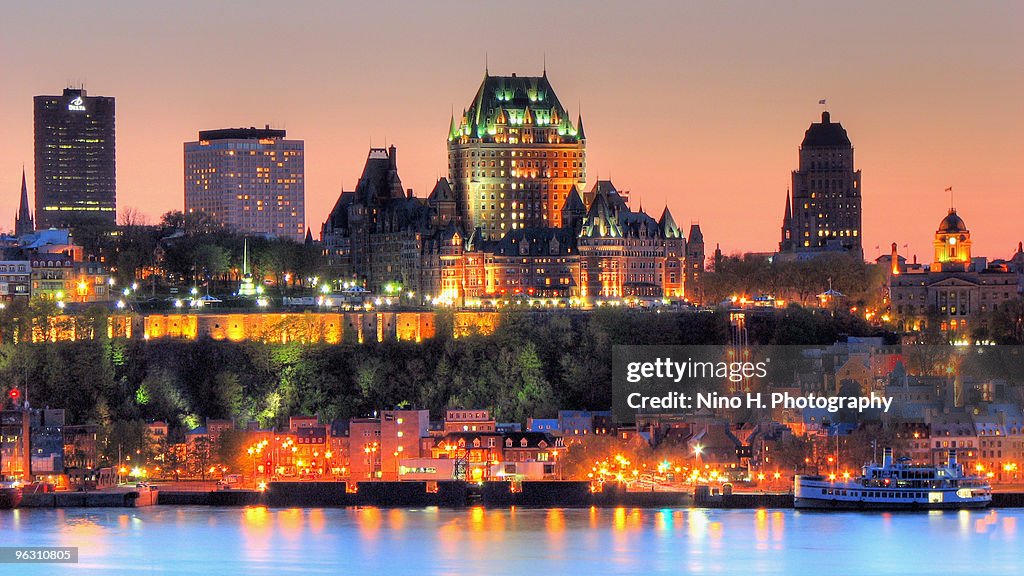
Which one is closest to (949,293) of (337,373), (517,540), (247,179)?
(337,373)

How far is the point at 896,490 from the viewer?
85.3 m

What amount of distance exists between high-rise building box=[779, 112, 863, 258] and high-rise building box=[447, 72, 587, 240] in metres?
36.9

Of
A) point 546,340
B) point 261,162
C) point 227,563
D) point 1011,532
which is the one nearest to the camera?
point 227,563

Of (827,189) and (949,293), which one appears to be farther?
(827,189)

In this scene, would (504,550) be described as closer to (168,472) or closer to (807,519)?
(807,519)

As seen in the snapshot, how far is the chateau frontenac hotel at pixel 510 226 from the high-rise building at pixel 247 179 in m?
60.3

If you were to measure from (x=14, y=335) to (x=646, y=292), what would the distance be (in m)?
30.9

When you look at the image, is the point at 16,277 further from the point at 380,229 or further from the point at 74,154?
the point at 74,154

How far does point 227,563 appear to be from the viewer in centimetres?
7231

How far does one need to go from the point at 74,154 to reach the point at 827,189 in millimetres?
56725

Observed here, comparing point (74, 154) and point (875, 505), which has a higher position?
point (74, 154)

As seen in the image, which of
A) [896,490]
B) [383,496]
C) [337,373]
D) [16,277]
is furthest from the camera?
[16,277]

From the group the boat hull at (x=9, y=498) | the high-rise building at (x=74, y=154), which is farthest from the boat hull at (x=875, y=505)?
the high-rise building at (x=74, y=154)

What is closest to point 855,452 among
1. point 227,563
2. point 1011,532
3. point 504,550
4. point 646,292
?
point 1011,532
